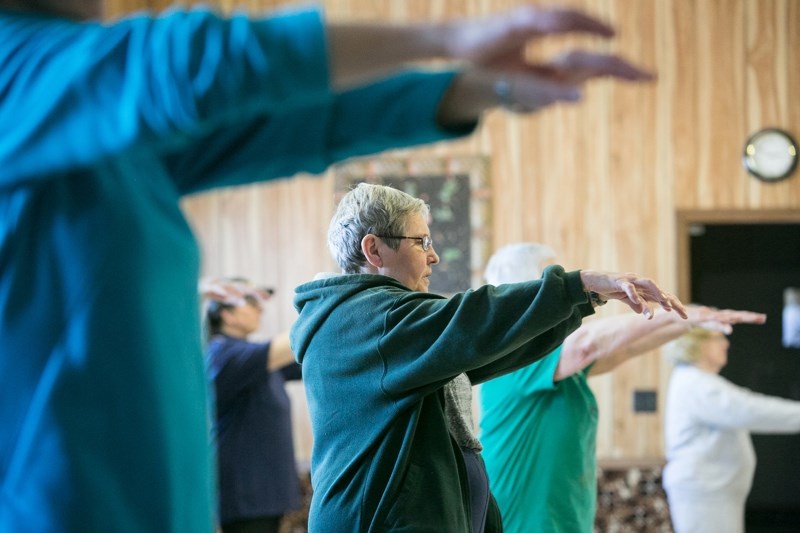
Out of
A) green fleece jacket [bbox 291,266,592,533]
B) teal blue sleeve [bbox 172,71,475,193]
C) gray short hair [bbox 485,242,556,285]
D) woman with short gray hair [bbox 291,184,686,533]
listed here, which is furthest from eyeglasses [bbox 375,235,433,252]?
teal blue sleeve [bbox 172,71,475,193]

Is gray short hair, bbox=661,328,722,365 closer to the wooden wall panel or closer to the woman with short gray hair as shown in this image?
the wooden wall panel

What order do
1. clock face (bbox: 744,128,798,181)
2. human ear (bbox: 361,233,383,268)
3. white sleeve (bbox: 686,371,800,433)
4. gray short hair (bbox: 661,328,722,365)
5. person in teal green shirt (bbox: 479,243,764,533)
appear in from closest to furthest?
human ear (bbox: 361,233,383,268), person in teal green shirt (bbox: 479,243,764,533), white sleeve (bbox: 686,371,800,433), gray short hair (bbox: 661,328,722,365), clock face (bbox: 744,128,798,181)

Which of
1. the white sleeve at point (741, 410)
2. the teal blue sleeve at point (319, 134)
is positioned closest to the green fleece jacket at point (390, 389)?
the teal blue sleeve at point (319, 134)

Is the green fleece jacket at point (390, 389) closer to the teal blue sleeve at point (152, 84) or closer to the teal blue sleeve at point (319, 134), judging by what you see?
the teal blue sleeve at point (319, 134)

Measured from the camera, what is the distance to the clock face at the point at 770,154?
518 cm

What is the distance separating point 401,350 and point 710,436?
2663 millimetres

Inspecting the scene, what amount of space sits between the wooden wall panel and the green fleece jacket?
3.23 metres

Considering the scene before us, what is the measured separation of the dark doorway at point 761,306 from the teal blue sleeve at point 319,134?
478 cm

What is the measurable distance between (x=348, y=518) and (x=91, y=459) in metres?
1.26

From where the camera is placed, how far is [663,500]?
514 centimetres

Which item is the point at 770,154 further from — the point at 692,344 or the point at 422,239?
the point at 422,239

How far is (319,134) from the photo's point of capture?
0.71 metres

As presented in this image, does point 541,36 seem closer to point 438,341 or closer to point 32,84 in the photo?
point 32,84

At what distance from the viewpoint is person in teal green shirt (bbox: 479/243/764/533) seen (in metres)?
2.63
